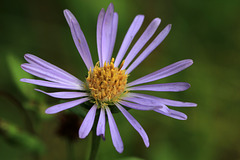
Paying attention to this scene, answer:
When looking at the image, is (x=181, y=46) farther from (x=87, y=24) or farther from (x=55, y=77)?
(x=55, y=77)

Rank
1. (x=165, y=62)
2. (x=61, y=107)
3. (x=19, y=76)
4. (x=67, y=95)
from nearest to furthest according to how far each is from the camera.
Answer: (x=61, y=107), (x=67, y=95), (x=19, y=76), (x=165, y=62)

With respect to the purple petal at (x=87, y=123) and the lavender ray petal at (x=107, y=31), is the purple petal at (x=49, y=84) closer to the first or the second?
the purple petal at (x=87, y=123)

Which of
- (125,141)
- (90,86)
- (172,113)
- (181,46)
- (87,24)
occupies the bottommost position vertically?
(125,141)

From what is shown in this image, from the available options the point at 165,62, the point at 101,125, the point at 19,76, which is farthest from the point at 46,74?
the point at 165,62

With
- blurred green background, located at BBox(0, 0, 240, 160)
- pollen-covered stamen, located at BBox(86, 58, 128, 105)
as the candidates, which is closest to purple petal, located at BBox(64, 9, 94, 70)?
pollen-covered stamen, located at BBox(86, 58, 128, 105)

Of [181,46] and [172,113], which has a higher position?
[181,46]

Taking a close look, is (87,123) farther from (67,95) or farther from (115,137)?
(67,95)

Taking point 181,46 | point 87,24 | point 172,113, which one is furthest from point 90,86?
point 181,46

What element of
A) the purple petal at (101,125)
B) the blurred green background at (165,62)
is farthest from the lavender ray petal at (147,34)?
the blurred green background at (165,62)
